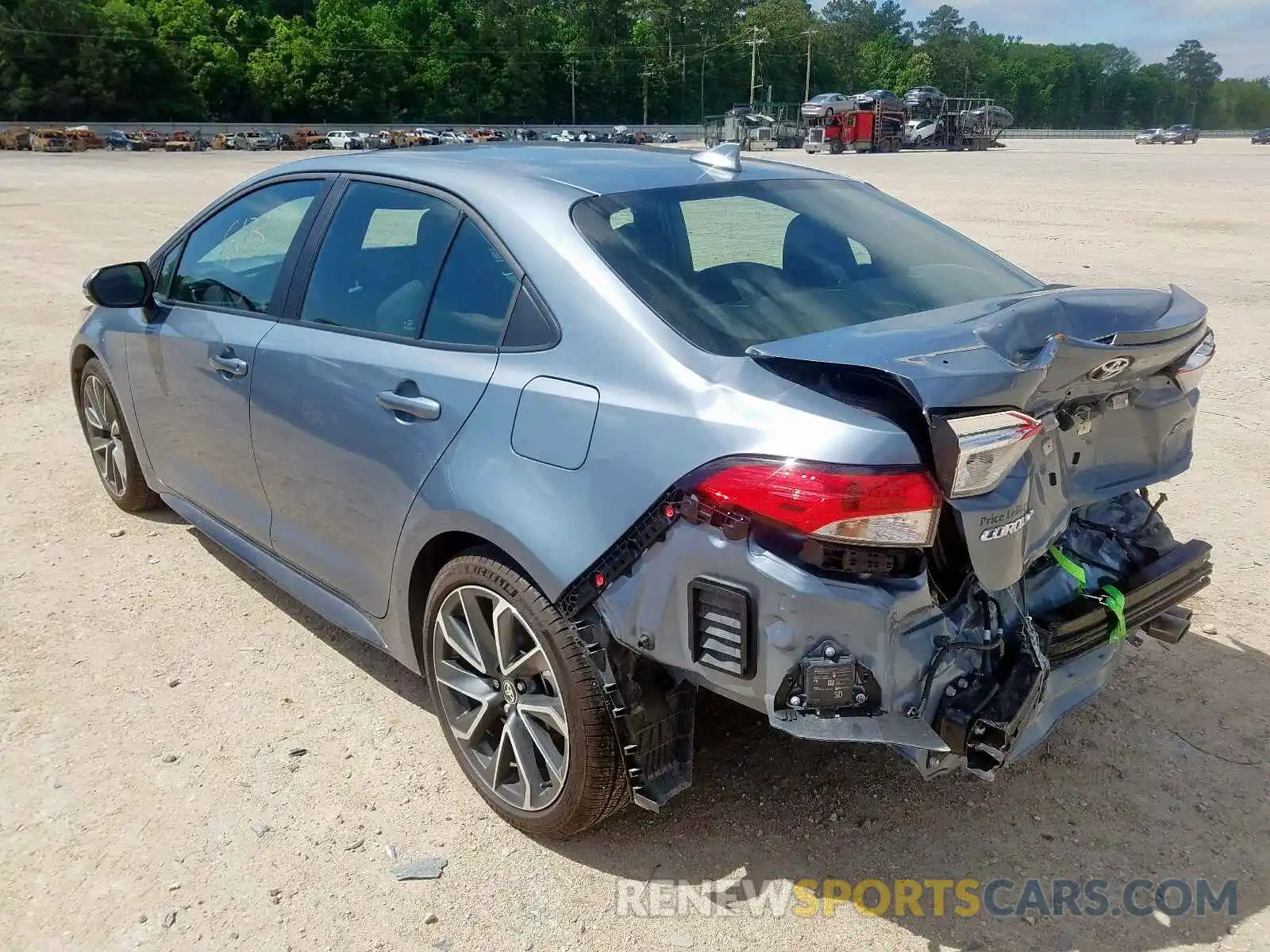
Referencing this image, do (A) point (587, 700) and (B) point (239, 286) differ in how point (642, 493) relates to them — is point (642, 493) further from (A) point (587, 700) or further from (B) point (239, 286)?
(B) point (239, 286)

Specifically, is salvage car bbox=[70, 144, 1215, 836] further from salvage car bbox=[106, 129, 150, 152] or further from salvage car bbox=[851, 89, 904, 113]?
salvage car bbox=[106, 129, 150, 152]

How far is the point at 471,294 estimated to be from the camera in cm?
→ 291

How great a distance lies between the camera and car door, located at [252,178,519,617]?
9.30 ft

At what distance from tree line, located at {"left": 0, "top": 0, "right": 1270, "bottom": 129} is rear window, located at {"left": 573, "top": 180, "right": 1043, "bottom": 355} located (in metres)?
91.3

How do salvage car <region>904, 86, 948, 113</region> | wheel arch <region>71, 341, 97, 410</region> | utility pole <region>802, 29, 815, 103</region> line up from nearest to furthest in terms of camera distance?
wheel arch <region>71, 341, 97, 410</region> → salvage car <region>904, 86, 948, 113</region> → utility pole <region>802, 29, 815, 103</region>

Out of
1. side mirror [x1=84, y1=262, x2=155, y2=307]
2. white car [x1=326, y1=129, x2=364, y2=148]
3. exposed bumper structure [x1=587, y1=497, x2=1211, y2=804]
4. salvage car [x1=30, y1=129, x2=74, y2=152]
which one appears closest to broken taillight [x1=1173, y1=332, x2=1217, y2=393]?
exposed bumper structure [x1=587, y1=497, x2=1211, y2=804]

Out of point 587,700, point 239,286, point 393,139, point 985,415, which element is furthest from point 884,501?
point 393,139

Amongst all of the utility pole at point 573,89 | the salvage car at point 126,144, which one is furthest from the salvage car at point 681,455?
the utility pole at point 573,89

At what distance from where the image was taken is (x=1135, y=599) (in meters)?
2.78

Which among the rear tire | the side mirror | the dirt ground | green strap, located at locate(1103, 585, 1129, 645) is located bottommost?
the dirt ground

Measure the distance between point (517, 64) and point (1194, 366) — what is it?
111 metres

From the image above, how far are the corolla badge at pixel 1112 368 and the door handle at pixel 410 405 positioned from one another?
167cm

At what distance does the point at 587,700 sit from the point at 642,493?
0.56 metres

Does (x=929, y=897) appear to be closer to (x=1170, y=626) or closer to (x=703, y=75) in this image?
(x=1170, y=626)
